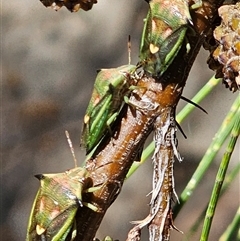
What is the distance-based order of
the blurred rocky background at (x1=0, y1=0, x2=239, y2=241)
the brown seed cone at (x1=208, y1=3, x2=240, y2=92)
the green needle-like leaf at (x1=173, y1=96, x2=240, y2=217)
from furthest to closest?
the blurred rocky background at (x1=0, y1=0, x2=239, y2=241)
the green needle-like leaf at (x1=173, y1=96, x2=240, y2=217)
the brown seed cone at (x1=208, y1=3, x2=240, y2=92)

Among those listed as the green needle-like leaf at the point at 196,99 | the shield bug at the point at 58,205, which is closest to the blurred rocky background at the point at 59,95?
the green needle-like leaf at the point at 196,99

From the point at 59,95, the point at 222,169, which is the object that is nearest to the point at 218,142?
the point at 222,169

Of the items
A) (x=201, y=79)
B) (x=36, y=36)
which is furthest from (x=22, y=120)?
(x=201, y=79)

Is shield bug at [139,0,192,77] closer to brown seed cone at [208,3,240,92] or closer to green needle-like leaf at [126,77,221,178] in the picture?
brown seed cone at [208,3,240,92]

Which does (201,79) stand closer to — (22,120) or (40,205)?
(22,120)

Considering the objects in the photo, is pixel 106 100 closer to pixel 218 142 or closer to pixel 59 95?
pixel 218 142

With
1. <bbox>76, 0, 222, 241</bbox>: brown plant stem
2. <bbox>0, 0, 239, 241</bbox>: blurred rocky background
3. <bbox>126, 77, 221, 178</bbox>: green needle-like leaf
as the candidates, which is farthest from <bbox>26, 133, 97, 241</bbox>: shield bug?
<bbox>0, 0, 239, 241</bbox>: blurred rocky background
